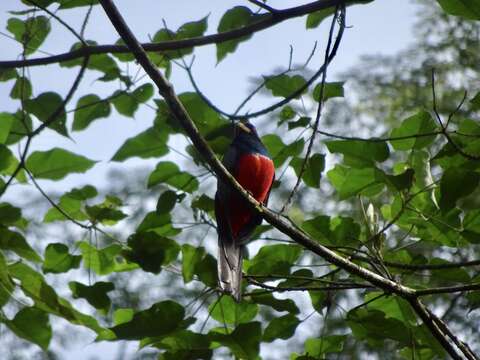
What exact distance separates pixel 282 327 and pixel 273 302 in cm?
9

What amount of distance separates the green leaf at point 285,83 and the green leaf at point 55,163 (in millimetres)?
637

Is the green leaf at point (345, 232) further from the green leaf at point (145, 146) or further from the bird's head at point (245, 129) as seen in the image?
the bird's head at point (245, 129)

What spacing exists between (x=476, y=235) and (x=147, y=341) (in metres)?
1.01

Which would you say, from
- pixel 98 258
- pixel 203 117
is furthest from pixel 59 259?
pixel 203 117

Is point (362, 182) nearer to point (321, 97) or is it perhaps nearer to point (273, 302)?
point (321, 97)

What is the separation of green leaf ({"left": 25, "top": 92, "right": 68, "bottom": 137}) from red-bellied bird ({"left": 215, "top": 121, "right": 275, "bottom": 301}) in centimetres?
58

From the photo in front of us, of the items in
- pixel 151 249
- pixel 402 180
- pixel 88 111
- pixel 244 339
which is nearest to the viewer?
pixel 244 339

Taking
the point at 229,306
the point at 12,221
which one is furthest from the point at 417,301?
the point at 12,221

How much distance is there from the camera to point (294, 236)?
2.12 metres

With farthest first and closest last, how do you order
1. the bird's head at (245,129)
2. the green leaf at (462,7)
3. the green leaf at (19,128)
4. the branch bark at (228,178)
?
the bird's head at (245,129) < the green leaf at (19,128) < the green leaf at (462,7) < the branch bark at (228,178)

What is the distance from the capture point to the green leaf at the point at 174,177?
2539 mm

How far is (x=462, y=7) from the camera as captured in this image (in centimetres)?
221

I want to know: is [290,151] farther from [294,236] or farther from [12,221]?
[12,221]

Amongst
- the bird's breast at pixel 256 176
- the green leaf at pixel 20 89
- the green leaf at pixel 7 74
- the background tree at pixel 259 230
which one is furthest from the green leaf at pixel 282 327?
the green leaf at pixel 7 74
